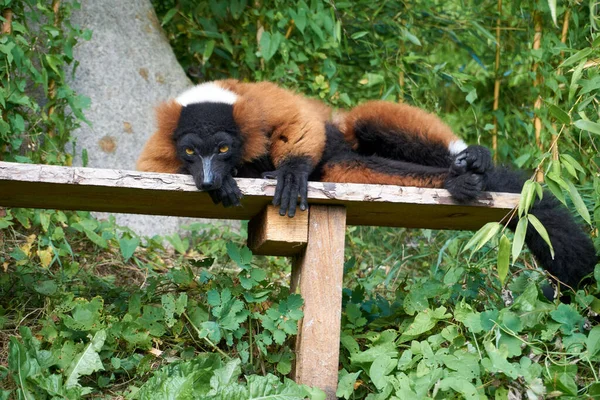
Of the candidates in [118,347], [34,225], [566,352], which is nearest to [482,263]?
[566,352]

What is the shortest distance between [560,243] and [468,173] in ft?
1.91

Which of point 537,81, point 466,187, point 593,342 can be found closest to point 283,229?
point 466,187

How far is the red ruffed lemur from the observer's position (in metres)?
3.80

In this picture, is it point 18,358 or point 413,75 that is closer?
point 18,358

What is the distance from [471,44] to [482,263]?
3328 millimetres

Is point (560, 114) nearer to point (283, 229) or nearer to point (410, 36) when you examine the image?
point (283, 229)

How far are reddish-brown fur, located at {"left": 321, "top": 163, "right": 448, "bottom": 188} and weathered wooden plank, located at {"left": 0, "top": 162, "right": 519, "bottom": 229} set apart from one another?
7.7 inches

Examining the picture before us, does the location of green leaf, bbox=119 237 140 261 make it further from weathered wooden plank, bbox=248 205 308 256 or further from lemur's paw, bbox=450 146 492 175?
lemur's paw, bbox=450 146 492 175

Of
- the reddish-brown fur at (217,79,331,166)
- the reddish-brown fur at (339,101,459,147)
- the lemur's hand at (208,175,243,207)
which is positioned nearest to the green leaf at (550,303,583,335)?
the reddish-brown fur at (339,101,459,147)

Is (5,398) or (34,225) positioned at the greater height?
(34,225)

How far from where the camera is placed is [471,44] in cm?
744

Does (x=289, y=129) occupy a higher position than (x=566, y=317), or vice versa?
(x=289, y=129)

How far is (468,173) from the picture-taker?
12.4ft

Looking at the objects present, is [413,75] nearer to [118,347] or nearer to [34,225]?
[34,225]
